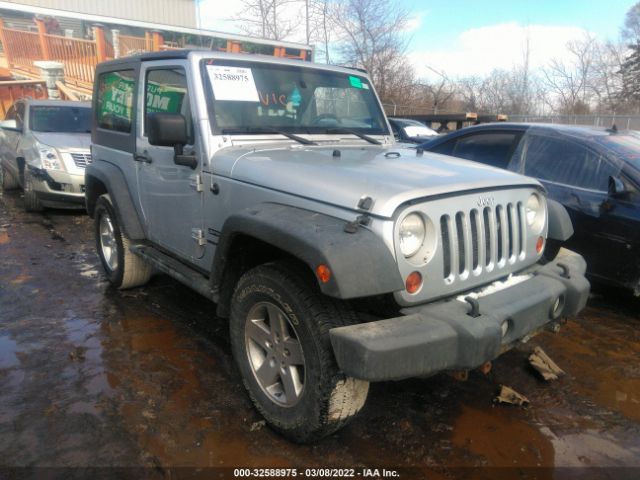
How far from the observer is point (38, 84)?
1491 cm

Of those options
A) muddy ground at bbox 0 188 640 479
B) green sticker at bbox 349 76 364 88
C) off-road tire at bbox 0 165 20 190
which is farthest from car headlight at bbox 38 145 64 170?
green sticker at bbox 349 76 364 88

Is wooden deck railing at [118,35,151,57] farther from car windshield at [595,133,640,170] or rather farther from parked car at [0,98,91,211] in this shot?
car windshield at [595,133,640,170]

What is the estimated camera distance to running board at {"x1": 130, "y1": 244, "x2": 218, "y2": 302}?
3158 millimetres

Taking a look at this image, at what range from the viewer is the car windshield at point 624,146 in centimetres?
414

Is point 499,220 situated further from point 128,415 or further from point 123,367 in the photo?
point 123,367

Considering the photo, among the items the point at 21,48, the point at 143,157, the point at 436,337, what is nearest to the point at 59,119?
the point at 143,157

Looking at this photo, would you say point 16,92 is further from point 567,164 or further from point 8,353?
point 567,164

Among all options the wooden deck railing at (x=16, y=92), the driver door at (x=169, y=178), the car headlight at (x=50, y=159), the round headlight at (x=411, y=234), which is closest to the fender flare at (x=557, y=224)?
the round headlight at (x=411, y=234)

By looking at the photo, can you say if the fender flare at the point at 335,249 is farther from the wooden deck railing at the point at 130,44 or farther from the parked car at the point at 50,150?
the wooden deck railing at the point at 130,44

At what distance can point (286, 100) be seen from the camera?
3.51 meters

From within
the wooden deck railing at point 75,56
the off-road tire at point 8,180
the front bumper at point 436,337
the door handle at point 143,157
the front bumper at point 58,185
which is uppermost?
the wooden deck railing at point 75,56

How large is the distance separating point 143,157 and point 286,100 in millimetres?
1250

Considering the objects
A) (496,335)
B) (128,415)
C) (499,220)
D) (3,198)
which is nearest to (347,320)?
(496,335)

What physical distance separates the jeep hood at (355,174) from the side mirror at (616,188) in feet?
4.93
